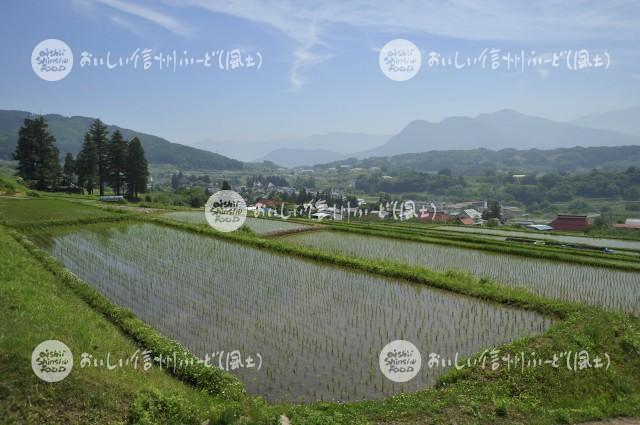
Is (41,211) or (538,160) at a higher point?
(538,160)

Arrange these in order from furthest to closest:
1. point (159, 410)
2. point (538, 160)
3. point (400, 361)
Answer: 1. point (538, 160)
2. point (400, 361)
3. point (159, 410)

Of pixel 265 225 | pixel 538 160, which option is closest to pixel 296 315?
pixel 265 225

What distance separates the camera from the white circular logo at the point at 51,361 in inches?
Result: 241

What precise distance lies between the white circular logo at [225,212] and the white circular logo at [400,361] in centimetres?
1658

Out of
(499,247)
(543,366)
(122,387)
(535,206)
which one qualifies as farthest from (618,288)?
(535,206)

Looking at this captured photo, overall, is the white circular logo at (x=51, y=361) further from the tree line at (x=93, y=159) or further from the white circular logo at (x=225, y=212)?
the tree line at (x=93, y=159)

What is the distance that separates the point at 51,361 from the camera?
641 centimetres

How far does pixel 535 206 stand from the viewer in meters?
66.2

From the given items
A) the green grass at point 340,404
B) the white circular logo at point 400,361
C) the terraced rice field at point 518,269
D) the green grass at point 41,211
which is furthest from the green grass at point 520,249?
the green grass at point 41,211

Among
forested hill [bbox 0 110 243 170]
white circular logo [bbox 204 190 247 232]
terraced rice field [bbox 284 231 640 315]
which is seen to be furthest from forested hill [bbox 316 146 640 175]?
terraced rice field [bbox 284 231 640 315]

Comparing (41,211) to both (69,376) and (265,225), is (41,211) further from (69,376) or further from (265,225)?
(69,376)

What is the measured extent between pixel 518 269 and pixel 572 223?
2181 cm

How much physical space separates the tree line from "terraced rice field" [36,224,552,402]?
25.2 m

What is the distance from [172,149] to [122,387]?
145 meters
